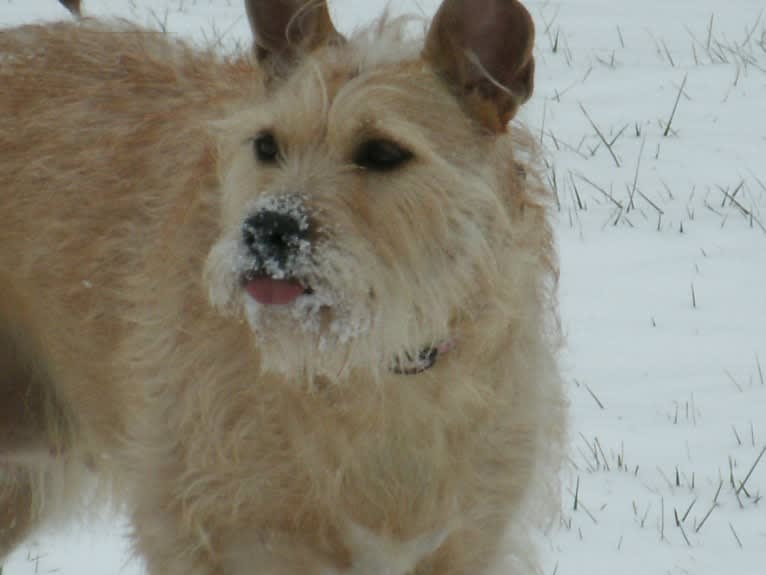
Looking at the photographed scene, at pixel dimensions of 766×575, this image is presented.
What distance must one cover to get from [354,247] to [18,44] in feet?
6.24

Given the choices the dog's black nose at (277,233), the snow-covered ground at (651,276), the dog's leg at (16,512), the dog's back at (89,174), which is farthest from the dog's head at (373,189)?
the dog's leg at (16,512)

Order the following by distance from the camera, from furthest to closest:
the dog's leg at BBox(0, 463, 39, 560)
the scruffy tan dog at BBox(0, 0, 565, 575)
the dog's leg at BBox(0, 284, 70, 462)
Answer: the dog's leg at BBox(0, 463, 39, 560)
the dog's leg at BBox(0, 284, 70, 462)
the scruffy tan dog at BBox(0, 0, 565, 575)

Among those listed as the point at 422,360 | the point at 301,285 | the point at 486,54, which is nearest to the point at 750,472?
the point at 422,360

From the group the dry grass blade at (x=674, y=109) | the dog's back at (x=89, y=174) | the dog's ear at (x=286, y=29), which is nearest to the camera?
the dog's ear at (x=286, y=29)

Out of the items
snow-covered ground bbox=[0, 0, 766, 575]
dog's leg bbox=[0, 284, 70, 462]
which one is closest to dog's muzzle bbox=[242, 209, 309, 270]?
dog's leg bbox=[0, 284, 70, 462]

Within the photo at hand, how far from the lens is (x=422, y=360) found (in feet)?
12.5

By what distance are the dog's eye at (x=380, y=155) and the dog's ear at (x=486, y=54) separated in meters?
0.30

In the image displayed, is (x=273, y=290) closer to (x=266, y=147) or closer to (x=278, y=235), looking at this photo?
(x=278, y=235)

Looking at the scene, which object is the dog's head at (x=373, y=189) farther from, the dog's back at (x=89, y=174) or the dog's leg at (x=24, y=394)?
the dog's leg at (x=24, y=394)

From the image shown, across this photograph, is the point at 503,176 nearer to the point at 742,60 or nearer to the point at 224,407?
the point at 224,407

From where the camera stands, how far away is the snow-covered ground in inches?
205

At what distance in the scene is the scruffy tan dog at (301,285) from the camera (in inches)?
140

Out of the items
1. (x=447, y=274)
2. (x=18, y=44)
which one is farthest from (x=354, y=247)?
(x=18, y=44)

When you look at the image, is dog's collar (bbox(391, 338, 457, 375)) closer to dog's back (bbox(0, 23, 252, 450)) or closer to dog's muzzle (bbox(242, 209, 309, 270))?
dog's muzzle (bbox(242, 209, 309, 270))
